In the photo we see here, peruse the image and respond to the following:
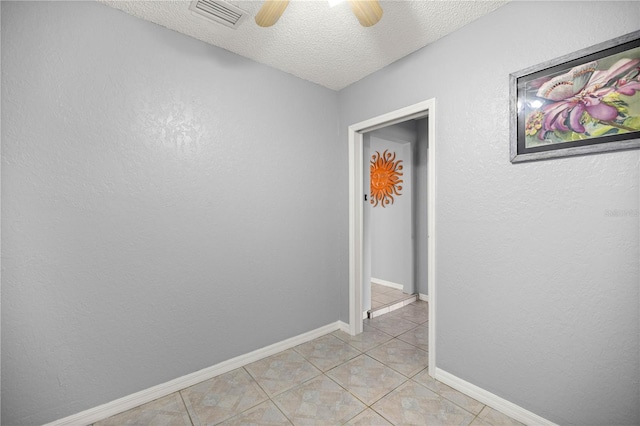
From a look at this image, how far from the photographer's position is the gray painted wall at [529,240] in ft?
4.45

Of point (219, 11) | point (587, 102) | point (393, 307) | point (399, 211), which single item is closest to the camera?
point (587, 102)

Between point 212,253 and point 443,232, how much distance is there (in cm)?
177

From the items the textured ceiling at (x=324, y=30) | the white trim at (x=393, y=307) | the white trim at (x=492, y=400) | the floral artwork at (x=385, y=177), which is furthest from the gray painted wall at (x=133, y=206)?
the floral artwork at (x=385, y=177)

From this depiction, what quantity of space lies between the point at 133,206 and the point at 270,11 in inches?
57.3

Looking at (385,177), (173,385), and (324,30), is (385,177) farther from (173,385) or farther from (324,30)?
(173,385)

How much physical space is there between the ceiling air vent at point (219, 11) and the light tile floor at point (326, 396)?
8.38 feet

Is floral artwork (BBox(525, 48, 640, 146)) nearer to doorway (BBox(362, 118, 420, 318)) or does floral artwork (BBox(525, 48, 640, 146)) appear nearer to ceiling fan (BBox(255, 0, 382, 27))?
ceiling fan (BBox(255, 0, 382, 27))

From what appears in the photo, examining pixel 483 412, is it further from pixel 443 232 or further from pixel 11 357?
pixel 11 357

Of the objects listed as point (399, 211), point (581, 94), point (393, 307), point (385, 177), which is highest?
point (581, 94)

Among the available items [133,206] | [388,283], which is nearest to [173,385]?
[133,206]

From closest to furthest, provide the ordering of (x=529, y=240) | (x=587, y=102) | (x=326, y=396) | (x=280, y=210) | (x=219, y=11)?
(x=587, y=102), (x=529, y=240), (x=219, y=11), (x=326, y=396), (x=280, y=210)

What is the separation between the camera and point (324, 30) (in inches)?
76.1

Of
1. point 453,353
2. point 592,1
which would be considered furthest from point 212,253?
point 592,1

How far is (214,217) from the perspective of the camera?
2121mm
